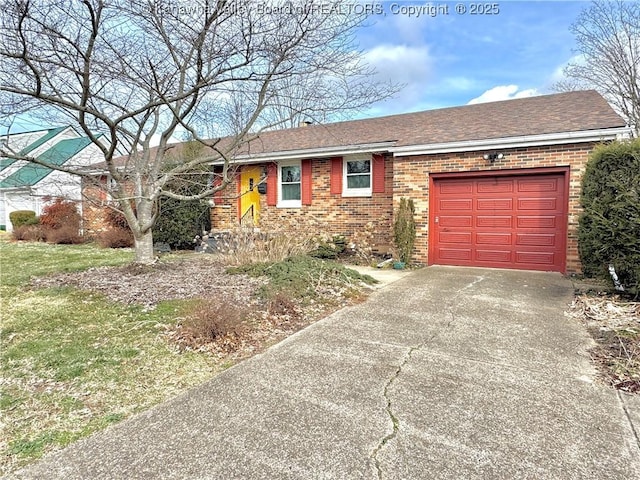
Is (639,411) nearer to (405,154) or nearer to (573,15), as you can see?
(405,154)

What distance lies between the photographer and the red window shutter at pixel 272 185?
11.9m

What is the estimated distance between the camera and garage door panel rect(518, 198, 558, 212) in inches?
320

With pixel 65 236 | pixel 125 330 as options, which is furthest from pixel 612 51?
pixel 65 236

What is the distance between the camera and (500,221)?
8625 mm

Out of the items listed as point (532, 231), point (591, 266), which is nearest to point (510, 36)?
point (532, 231)

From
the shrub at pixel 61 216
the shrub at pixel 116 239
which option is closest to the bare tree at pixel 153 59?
the shrub at pixel 116 239

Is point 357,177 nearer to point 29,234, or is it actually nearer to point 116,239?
point 116,239

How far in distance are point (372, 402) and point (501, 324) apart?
264cm

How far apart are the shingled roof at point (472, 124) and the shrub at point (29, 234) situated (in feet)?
30.9

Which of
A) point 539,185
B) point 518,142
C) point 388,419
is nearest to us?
point 388,419

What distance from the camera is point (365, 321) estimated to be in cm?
495

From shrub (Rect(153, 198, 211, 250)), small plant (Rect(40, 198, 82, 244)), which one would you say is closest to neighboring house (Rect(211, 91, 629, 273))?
shrub (Rect(153, 198, 211, 250))

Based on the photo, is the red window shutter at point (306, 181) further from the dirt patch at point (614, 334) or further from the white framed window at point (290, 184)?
the dirt patch at point (614, 334)

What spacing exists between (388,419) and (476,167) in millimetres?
7240
